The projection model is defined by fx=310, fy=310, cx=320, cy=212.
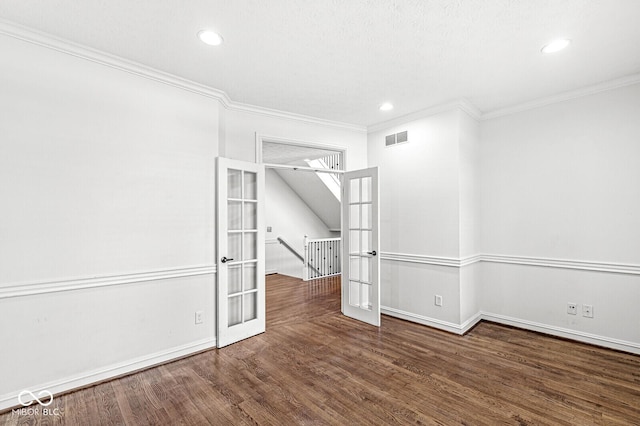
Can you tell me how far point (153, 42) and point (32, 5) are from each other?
2.33 feet

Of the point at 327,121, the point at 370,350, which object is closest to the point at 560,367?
the point at 370,350

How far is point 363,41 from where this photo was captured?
2461 mm

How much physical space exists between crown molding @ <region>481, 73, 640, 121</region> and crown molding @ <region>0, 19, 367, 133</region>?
8.72 feet

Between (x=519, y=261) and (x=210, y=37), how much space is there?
415cm

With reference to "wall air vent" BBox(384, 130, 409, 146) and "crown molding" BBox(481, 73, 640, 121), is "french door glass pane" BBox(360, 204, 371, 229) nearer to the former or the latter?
"wall air vent" BBox(384, 130, 409, 146)

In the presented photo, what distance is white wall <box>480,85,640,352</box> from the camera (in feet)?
10.4

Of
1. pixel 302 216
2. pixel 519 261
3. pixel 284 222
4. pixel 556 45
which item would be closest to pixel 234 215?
pixel 556 45

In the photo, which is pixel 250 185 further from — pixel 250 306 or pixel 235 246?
pixel 250 306

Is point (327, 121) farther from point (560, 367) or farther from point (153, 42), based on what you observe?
point (560, 367)

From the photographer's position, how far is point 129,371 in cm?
275

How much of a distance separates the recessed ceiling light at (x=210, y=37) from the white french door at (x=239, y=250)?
3.88 ft

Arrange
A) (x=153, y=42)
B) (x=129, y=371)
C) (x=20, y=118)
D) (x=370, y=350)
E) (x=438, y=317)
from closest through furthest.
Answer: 1. (x=20, y=118)
2. (x=153, y=42)
3. (x=129, y=371)
4. (x=370, y=350)
5. (x=438, y=317)

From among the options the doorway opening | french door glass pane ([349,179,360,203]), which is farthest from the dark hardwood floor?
the doorway opening

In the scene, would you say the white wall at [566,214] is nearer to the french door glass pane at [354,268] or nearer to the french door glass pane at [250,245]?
the french door glass pane at [354,268]
